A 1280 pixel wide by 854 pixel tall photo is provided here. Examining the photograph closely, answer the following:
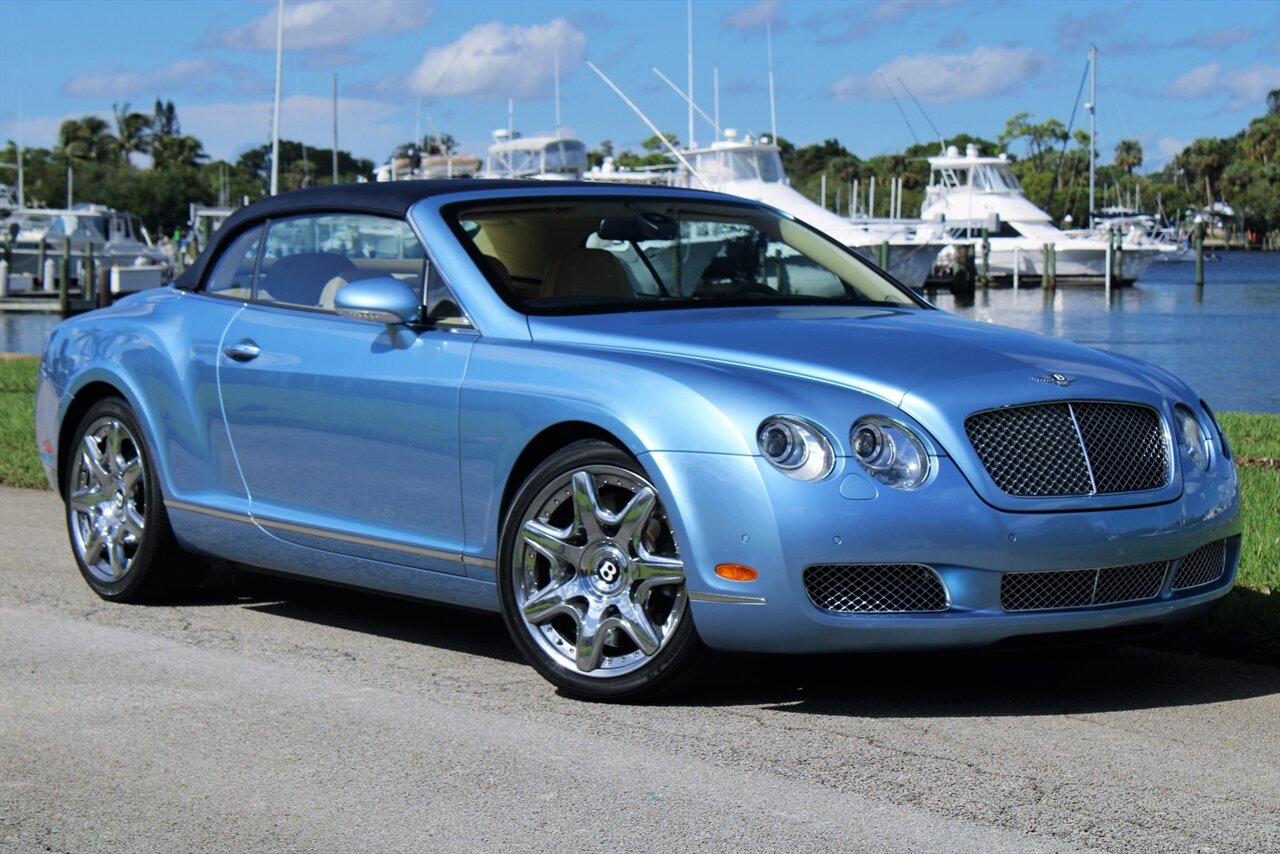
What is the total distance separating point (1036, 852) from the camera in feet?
12.8

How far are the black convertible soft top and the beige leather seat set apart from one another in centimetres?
45

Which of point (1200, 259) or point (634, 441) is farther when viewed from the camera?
point (1200, 259)

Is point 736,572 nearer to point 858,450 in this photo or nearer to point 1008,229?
point 858,450

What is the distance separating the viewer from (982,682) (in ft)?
18.5

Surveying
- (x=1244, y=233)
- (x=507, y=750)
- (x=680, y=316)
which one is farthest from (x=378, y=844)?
(x=1244, y=233)

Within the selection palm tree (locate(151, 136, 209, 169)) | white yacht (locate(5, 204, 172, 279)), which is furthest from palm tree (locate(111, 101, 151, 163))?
white yacht (locate(5, 204, 172, 279))

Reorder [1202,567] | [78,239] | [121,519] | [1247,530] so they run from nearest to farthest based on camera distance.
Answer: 1. [1202,567]
2. [121,519]
3. [1247,530]
4. [78,239]

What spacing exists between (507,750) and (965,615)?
4.11 ft

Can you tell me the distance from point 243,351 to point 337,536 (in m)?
0.83

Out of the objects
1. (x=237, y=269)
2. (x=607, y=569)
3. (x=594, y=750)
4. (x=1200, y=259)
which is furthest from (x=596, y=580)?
(x=1200, y=259)

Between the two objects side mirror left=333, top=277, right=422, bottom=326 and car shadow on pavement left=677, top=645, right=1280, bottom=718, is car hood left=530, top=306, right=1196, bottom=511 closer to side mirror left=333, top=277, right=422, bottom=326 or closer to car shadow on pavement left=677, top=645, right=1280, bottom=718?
side mirror left=333, top=277, right=422, bottom=326

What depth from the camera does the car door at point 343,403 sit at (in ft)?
19.0

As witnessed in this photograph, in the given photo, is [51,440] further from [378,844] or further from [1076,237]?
[1076,237]

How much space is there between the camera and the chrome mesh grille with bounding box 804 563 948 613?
4.95 m
